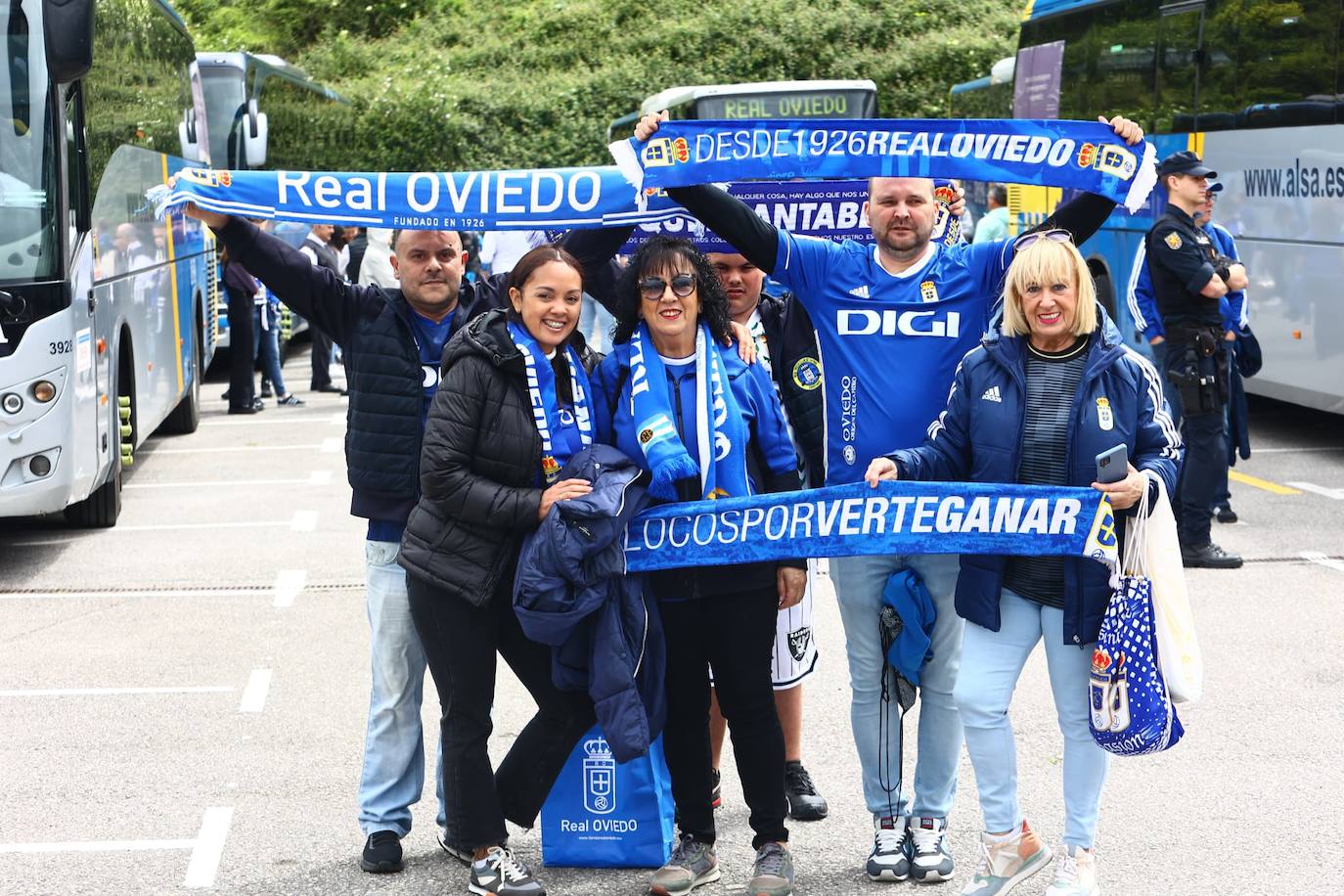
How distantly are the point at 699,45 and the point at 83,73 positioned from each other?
83.1 ft

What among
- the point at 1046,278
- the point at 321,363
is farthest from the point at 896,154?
the point at 321,363

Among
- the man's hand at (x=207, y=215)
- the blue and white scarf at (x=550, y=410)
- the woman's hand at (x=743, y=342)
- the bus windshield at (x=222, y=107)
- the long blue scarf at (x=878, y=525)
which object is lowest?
the long blue scarf at (x=878, y=525)

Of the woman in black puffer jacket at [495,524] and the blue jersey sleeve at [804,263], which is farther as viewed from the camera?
the blue jersey sleeve at [804,263]

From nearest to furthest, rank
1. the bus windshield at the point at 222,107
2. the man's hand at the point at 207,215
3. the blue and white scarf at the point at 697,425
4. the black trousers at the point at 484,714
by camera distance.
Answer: the blue and white scarf at the point at 697,425
the black trousers at the point at 484,714
the man's hand at the point at 207,215
the bus windshield at the point at 222,107

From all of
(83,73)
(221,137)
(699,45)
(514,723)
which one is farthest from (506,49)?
(514,723)

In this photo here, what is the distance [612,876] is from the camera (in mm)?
4871

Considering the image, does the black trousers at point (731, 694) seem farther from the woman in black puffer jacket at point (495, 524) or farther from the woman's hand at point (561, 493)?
the woman's hand at point (561, 493)

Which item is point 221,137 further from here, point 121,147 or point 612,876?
point 612,876

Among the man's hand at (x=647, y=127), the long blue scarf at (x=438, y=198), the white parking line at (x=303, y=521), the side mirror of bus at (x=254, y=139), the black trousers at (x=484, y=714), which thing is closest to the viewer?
the black trousers at (x=484, y=714)

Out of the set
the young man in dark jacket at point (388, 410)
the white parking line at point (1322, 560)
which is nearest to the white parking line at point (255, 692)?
the young man in dark jacket at point (388, 410)

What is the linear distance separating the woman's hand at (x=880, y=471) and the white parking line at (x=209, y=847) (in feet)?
7.31

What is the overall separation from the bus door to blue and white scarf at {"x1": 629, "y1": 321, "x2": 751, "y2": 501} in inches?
396

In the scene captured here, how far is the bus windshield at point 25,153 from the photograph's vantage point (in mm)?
8797

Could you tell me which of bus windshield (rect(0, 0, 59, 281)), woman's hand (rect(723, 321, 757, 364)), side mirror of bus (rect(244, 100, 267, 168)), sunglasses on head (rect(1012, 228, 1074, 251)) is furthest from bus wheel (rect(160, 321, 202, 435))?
sunglasses on head (rect(1012, 228, 1074, 251))
